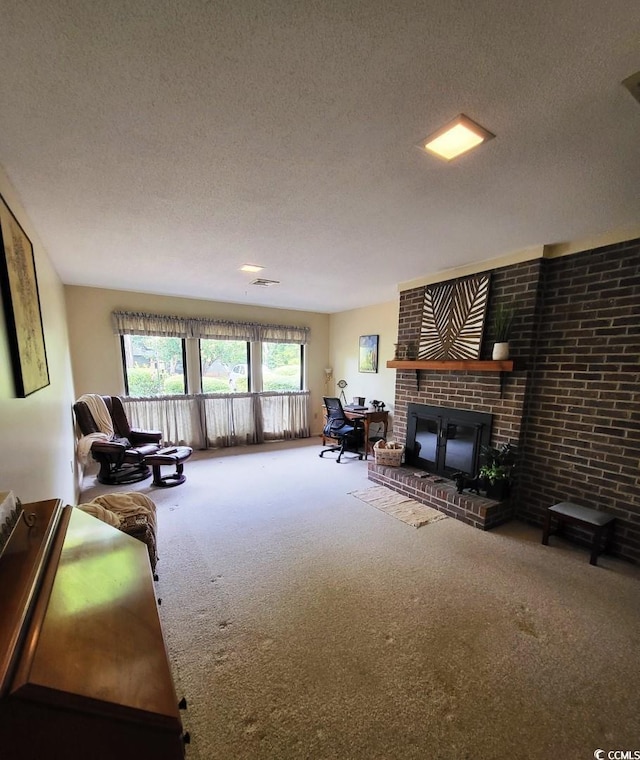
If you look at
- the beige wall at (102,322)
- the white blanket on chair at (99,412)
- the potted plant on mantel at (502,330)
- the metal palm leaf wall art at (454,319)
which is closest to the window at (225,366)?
the beige wall at (102,322)

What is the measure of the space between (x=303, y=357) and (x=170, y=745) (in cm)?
569

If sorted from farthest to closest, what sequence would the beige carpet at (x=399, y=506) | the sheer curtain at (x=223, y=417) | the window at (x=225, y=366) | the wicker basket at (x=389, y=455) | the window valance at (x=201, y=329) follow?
the window at (x=225, y=366) → the sheer curtain at (x=223, y=417) → the window valance at (x=201, y=329) → the wicker basket at (x=389, y=455) → the beige carpet at (x=399, y=506)

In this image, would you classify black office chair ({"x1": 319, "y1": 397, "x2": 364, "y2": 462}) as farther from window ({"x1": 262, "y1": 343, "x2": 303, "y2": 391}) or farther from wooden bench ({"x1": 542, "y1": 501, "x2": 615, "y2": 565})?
wooden bench ({"x1": 542, "y1": 501, "x2": 615, "y2": 565})

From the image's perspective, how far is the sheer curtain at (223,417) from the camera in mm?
4809

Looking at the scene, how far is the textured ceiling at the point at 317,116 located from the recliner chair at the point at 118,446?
2.21 m

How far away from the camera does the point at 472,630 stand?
1706mm

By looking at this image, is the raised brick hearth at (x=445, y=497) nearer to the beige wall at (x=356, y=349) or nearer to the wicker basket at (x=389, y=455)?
the wicker basket at (x=389, y=455)

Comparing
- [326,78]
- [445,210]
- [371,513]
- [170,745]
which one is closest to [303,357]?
[371,513]

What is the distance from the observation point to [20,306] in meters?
1.49

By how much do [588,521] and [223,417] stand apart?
480cm

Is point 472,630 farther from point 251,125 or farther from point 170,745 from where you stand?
point 251,125

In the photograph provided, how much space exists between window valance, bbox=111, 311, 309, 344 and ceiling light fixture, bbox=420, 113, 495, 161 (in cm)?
437

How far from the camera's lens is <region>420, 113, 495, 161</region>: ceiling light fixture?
4.14 ft

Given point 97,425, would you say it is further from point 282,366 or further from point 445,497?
point 445,497
